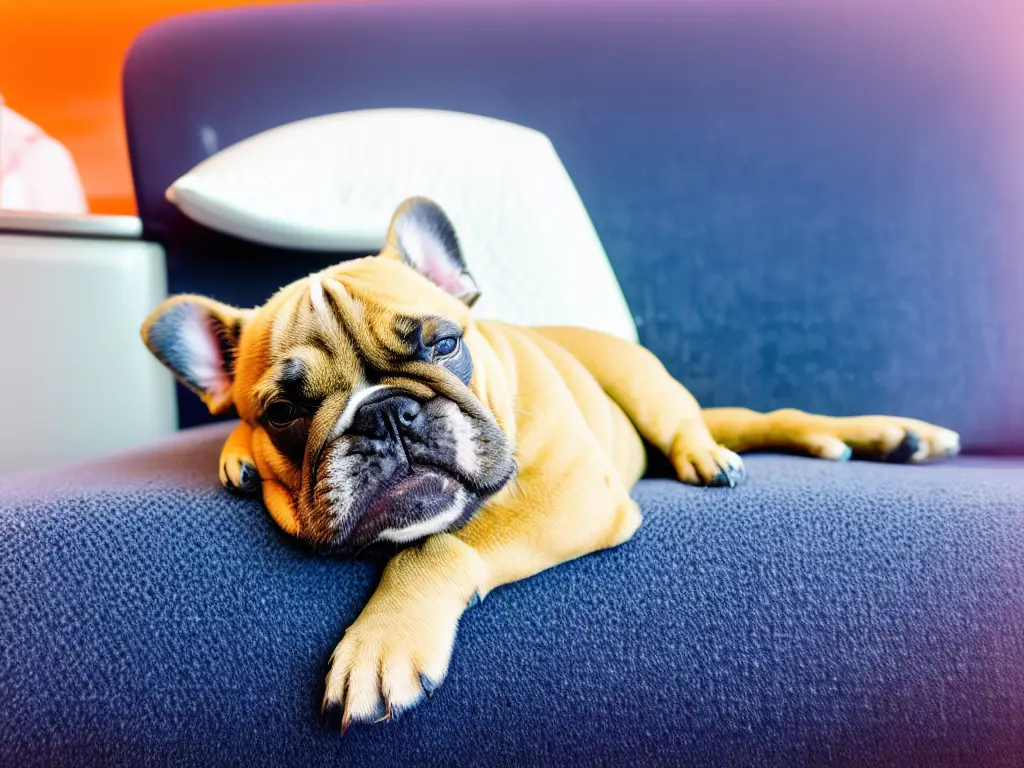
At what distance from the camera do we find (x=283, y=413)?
0.75 metres

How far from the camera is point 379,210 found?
1202 millimetres

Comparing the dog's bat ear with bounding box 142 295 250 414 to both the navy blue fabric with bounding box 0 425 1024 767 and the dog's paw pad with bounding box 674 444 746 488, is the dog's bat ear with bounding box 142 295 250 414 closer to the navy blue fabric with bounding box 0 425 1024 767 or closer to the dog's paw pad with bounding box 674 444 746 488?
the navy blue fabric with bounding box 0 425 1024 767

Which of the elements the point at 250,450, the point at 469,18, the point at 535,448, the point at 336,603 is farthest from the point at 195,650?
the point at 469,18

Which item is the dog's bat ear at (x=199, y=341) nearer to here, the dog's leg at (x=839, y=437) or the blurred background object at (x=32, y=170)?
the dog's leg at (x=839, y=437)

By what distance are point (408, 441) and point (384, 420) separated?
3cm

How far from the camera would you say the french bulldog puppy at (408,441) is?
0.65 metres

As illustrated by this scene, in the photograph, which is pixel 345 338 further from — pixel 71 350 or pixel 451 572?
pixel 71 350

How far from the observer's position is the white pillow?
3.79 feet

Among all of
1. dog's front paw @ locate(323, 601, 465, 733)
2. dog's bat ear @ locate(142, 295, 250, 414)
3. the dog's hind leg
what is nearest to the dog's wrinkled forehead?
dog's bat ear @ locate(142, 295, 250, 414)

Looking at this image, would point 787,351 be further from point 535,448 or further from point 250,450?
point 250,450

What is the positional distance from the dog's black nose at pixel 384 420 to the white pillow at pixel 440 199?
1.77 ft

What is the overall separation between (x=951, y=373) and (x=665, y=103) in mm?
810

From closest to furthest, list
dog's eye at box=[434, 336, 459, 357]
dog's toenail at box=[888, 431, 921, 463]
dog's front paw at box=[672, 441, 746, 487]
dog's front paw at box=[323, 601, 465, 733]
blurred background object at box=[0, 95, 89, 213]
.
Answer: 1. dog's front paw at box=[323, 601, 465, 733]
2. dog's eye at box=[434, 336, 459, 357]
3. dog's front paw at box=[672, 441, 746, 487]
4. dog's toenail at box=[888, 431, 921, 463]
5. blurred background object at box=[0, 95, 89, 213]

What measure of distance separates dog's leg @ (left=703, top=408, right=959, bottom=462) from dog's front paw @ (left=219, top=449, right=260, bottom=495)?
2.61 feet
